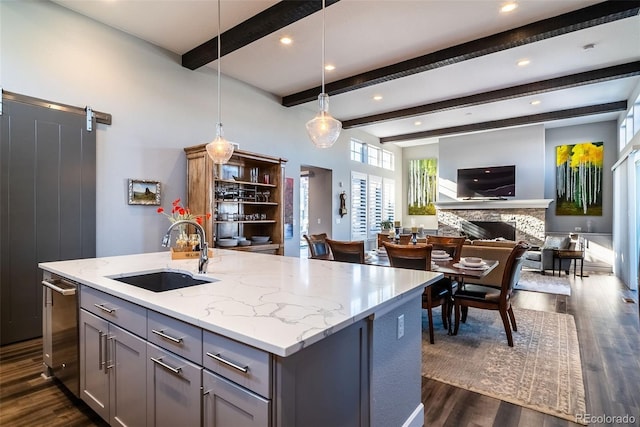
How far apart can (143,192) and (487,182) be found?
8.08 meters

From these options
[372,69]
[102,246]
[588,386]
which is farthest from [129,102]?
[588,386]

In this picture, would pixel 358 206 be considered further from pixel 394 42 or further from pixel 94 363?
pixel 94 363

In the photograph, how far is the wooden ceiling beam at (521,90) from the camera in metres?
4.92

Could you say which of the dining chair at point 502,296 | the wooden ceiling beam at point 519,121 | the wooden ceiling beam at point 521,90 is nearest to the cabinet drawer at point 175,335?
the dining chair at point 502,296

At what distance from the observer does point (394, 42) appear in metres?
4.29

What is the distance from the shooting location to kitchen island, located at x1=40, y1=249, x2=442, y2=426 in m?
1.13

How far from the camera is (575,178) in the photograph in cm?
825

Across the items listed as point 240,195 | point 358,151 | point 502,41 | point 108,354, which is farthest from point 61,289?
point 358,151

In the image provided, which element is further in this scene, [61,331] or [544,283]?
[544,283]

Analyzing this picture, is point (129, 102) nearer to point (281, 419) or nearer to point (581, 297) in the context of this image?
point (281, 419)

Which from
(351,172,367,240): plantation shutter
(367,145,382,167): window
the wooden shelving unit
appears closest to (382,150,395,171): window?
(367,145,382,167): window

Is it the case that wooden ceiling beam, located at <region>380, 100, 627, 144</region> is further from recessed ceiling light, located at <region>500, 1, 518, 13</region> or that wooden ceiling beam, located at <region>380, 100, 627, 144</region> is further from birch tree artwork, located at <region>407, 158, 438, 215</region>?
recessed ceiling light, located at <region>500, 1, 518, 13</region>

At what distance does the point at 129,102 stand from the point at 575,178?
384 inches

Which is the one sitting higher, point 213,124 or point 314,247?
point 213,124
